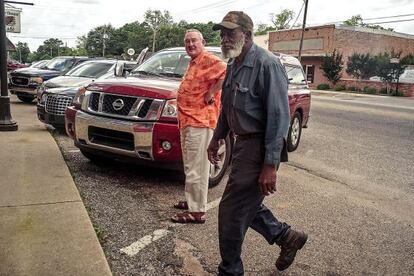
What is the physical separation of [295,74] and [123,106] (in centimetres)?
467

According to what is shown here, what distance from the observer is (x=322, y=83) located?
41969 millimetres

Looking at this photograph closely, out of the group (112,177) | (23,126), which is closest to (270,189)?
(112,177)

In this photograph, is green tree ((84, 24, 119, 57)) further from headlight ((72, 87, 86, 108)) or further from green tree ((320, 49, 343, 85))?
headlight ((72, 87, 86, 108))

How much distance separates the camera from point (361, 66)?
37.7m

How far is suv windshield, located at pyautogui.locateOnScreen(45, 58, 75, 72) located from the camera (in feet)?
53.4

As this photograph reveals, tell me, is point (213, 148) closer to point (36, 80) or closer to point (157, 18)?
point (36, 80)

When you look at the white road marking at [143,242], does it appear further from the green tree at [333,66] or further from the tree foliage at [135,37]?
the tree foliage at [135,37]

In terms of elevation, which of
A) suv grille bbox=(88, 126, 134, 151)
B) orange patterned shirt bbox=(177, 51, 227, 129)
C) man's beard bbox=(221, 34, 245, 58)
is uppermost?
man's beard bbox=(221, 34, 245, 58)

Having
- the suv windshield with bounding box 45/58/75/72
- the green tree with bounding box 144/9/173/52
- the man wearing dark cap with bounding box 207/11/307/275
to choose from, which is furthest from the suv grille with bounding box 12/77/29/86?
the green tree with bounding box 144/9/173/52

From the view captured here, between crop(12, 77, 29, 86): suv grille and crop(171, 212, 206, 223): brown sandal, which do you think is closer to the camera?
crop(171, 212, 206, 223): brown sandal

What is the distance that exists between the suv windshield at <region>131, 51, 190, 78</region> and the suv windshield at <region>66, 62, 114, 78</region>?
4.72 meters

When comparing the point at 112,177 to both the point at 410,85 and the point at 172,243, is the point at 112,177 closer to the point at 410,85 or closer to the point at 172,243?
the point at 172,243

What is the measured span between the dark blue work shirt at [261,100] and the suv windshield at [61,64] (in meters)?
14.2

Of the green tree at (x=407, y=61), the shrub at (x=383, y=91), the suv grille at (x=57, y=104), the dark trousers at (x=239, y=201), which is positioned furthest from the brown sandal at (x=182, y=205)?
the green tree at (x=407, y=61)
